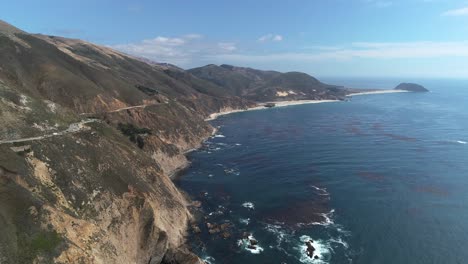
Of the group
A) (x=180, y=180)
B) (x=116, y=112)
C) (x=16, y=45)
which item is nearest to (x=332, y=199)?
(x=180, y=180)

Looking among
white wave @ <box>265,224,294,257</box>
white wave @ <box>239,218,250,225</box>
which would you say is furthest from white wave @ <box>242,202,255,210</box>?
white wave @ <box>265,224,294,257</box>

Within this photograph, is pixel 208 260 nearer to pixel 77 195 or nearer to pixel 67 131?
pixel 77 195

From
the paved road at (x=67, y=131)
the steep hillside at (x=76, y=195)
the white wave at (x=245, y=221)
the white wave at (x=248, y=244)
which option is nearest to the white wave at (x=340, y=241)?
the white wave at (x=248, y=244)

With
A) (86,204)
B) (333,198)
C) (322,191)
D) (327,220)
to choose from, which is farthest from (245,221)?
(86,204)

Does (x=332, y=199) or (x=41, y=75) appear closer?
(x=332, y=199)

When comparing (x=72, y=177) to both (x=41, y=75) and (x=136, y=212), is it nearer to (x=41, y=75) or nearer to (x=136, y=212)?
(x=136, y=212)
